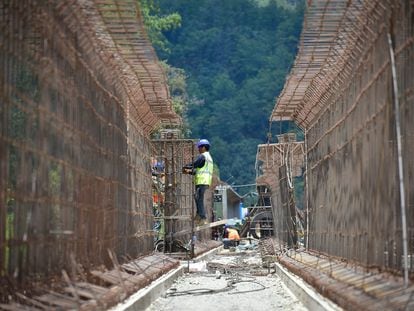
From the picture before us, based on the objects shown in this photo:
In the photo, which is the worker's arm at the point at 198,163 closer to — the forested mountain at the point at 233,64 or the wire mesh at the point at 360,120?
the wire mesh at the point at 360,120

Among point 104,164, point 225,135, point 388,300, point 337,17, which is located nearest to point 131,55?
point 104,164

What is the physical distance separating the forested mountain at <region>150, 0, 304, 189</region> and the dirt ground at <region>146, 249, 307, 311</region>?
6528 cm

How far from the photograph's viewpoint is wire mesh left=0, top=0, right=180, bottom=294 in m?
8.05

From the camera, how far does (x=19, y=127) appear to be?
9.29m

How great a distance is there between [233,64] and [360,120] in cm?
9414

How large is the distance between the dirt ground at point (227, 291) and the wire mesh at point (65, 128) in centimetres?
122

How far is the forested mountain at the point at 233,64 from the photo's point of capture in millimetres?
91938

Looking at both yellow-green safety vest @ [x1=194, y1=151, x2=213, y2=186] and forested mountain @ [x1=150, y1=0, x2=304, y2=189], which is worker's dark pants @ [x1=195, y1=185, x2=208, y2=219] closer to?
yellow-green safety vest @ [x1=194, y1=151, x2=213, y2=186]

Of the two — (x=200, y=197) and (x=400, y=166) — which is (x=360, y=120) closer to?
(x=400, y=166)

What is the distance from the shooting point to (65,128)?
10.1 metres

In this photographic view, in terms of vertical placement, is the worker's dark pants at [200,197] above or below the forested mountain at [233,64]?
below

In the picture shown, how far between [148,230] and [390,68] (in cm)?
1162

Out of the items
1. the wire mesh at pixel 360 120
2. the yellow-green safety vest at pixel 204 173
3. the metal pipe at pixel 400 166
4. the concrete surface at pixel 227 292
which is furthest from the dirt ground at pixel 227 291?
the metal pipe at pixel 400 166

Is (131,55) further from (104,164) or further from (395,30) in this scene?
(395,30)
